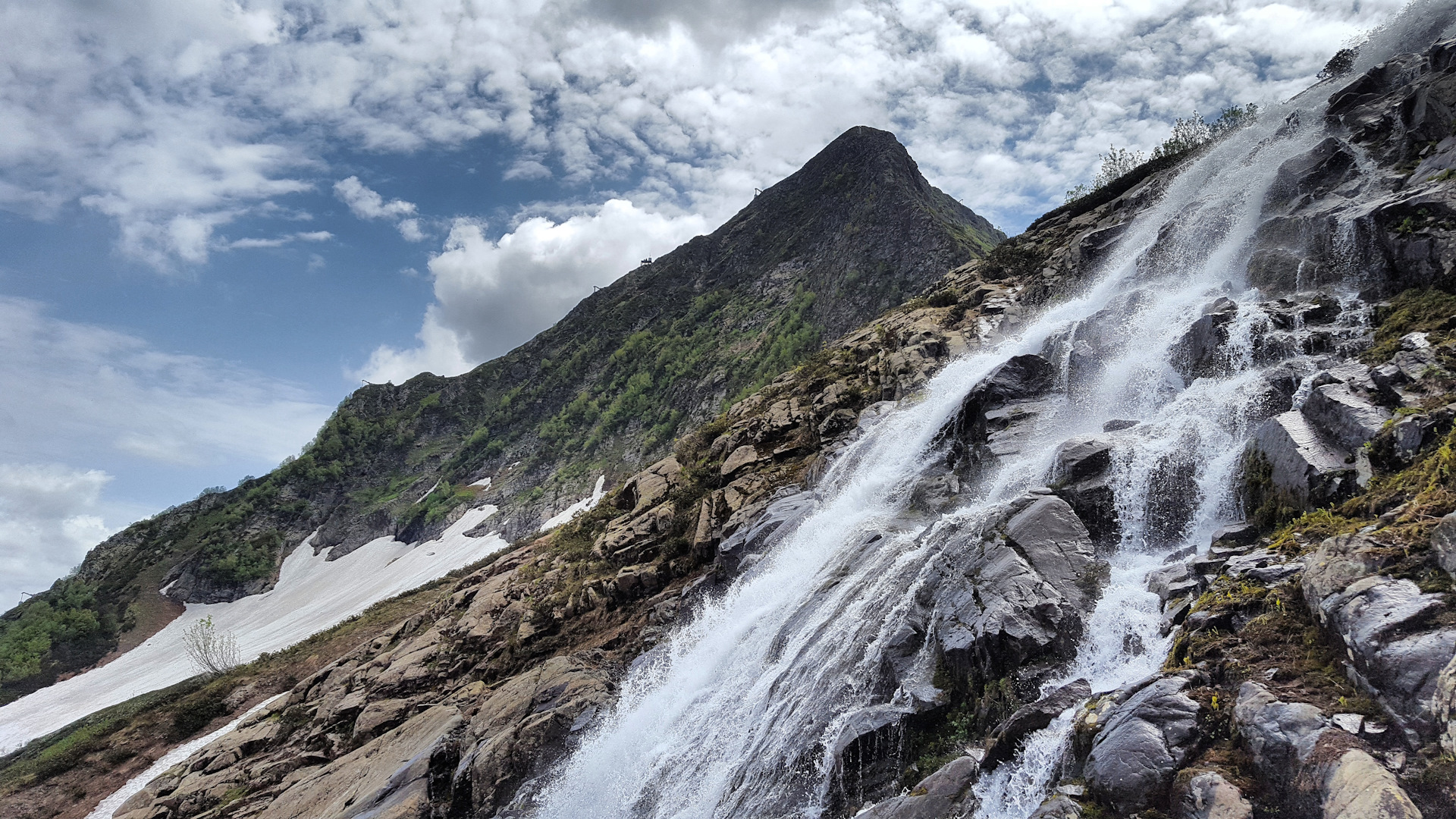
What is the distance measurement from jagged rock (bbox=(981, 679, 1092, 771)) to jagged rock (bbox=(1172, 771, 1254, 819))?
92.3 inches

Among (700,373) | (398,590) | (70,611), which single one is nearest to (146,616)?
(70,611)

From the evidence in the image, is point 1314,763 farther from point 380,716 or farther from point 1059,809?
point 380,716

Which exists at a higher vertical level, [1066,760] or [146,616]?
[146,616]

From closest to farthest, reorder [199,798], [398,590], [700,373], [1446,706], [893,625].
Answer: [1446,706] < [893,625] < [199,798] < [398,590] < [700,373]

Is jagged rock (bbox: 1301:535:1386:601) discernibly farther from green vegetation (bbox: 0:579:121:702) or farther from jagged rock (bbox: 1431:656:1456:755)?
green vegetation (bbox: 0:579:121:702)

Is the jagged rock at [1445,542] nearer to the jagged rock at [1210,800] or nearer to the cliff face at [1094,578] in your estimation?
the cliff face at [1094,578]

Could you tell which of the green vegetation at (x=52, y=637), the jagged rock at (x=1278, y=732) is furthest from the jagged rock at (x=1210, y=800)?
the green vegetation at (x=52, y=637)

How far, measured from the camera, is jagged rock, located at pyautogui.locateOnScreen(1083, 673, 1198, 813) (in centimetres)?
675

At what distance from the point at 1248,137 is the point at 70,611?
12415 cm

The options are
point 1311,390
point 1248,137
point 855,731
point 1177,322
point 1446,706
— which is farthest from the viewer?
point 1248,137

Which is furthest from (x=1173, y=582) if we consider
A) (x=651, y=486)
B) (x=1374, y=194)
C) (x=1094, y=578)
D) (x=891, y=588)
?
(x=651, y=486)

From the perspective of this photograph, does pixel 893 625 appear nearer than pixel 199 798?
Yes

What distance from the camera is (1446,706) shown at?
207 inches

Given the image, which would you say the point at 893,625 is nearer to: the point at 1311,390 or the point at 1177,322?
the point at 1311,390
